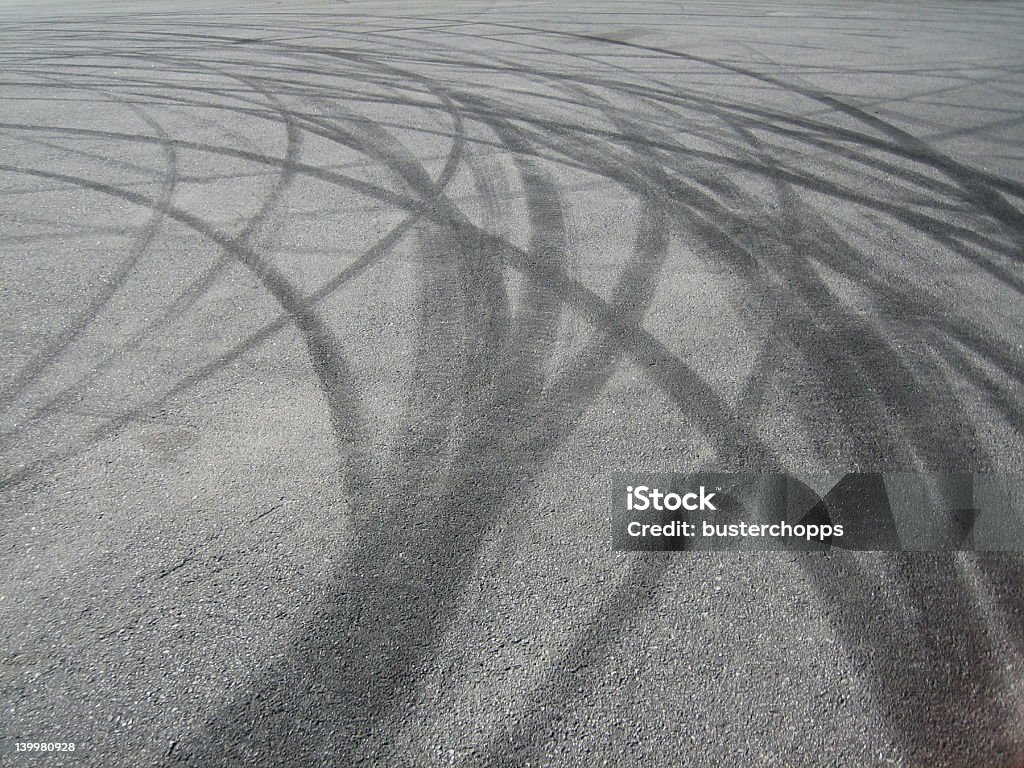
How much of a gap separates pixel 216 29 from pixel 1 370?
36.9 ft

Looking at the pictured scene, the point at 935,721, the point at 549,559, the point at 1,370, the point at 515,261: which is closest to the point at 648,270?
the point at 515,261

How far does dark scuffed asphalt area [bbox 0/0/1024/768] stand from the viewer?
2.40m

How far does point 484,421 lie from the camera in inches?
142

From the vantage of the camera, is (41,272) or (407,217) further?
(407,217)

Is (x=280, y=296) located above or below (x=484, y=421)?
above

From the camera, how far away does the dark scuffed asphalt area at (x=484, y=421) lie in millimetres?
2398

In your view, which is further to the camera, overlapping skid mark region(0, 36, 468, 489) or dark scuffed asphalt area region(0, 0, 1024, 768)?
overlapping skid mark region(0, 36, 468, 489)

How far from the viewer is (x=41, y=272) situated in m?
4.88

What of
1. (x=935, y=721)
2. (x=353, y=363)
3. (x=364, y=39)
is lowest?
(x=935, y=721)

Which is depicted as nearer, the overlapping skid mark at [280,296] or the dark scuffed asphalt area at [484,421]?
the dark scuffed asphalt area at [484,421]

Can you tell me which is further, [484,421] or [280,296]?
[280,296]

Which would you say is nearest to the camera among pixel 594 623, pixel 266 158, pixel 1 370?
pixel 594 623

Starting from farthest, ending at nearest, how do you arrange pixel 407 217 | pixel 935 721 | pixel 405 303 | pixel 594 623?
1. pixel 407 217
2. pixel 405 303
3. pixel 594 623
4. pixel 935 721

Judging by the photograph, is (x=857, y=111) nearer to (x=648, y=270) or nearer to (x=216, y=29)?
(x=648, y=270)
